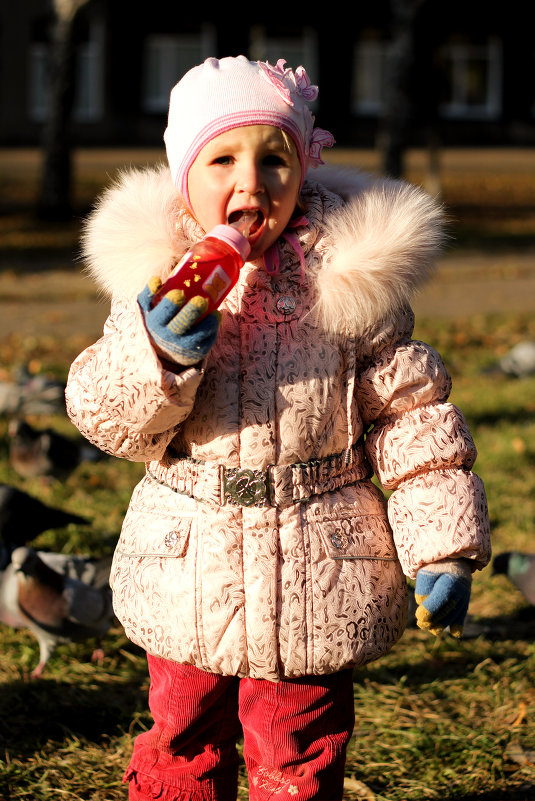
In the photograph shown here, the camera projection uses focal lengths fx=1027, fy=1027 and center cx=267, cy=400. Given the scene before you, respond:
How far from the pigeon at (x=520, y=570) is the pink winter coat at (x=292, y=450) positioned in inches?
63.9

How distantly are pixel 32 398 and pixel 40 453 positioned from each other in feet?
3.54

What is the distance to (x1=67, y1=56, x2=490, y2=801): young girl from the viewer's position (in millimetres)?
2027

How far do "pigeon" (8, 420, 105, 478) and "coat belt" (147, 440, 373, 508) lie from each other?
3044 mm

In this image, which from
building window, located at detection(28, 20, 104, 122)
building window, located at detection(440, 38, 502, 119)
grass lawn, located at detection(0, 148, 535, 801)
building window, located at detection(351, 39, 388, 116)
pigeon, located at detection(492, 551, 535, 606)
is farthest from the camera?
building window, located at detection(440, 38, 502, 119)

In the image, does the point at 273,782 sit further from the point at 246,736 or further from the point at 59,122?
the point at 59,122

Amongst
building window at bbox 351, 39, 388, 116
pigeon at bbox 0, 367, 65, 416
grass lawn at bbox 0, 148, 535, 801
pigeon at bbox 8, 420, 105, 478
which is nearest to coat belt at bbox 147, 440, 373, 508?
grass lawn at bbox 0, 148, 535, 801

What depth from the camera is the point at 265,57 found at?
24.6 metres

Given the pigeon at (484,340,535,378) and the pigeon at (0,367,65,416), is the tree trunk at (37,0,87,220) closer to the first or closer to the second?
the pigeon at (0,367,65,416)

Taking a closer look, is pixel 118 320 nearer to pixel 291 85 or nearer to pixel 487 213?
pixel 291 85

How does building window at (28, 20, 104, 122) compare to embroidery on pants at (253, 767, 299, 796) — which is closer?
embroidery on pants at (253, 767, 299, 796)

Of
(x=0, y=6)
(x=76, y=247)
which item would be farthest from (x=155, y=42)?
(x=76, y=247)

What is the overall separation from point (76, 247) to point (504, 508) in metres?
8.93

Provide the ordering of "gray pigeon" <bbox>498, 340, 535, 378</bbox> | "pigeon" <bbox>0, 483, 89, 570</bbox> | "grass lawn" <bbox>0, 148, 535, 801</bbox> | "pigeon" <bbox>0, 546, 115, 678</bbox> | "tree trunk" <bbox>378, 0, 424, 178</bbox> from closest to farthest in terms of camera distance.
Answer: "grass lawn" <bbox>0, 148, 535, 801</bbox> < "pigeon" <bbox>0, 546, 115, 678</bbox> < "pigeon" <bbox>0, 483, 89, 570</bbox> < "gray pigeon" <bbox>498, 340, 535, 378</bbox> < "tree trunk" <bbox>378, 0, 424, 178</bbox>

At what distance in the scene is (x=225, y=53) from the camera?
81.0 feet
